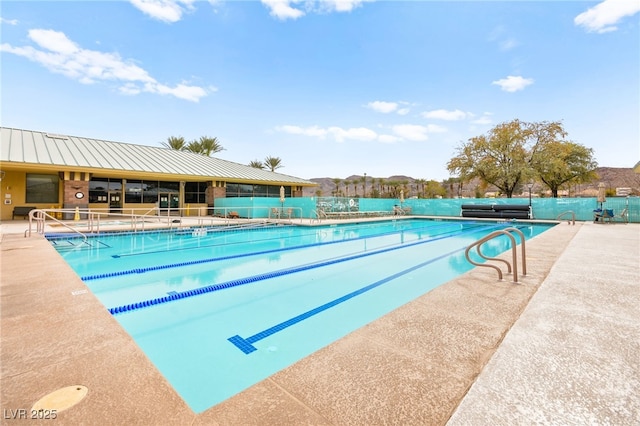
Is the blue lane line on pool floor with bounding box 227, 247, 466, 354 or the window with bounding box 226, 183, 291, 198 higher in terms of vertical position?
the window with bounding box 226, 183, 291, 198

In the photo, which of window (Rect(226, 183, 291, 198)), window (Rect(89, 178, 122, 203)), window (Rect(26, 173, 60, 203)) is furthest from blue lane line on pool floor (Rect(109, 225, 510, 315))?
window (Rect(26, 173, 60, 203))

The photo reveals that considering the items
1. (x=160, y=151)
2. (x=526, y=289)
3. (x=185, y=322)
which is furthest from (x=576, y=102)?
(x=160, y=151)

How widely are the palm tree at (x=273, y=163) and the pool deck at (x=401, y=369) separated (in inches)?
1277

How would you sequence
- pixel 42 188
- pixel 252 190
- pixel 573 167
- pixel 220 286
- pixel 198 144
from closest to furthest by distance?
pixel 220 286
pixel 42 188
pixel 252 190
pixel 573 167
pixel 198 144

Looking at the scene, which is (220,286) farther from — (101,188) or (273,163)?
(273,163)

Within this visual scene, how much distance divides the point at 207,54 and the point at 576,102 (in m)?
22.4

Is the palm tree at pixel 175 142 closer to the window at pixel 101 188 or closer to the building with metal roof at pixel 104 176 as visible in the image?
the building with metal roof at pixel 104 176

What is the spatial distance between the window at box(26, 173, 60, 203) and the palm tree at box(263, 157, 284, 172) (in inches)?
840

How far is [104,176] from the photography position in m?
16.5

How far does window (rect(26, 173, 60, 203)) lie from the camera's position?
15.1 meters

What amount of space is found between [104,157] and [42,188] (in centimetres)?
341

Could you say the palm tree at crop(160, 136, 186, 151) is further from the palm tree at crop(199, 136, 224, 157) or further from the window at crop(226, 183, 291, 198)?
the window at crop(226, 183, 291, 198)

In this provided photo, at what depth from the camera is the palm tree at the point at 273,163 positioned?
3478 centimetres

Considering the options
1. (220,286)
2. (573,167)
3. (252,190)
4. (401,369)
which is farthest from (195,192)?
(573,167)
